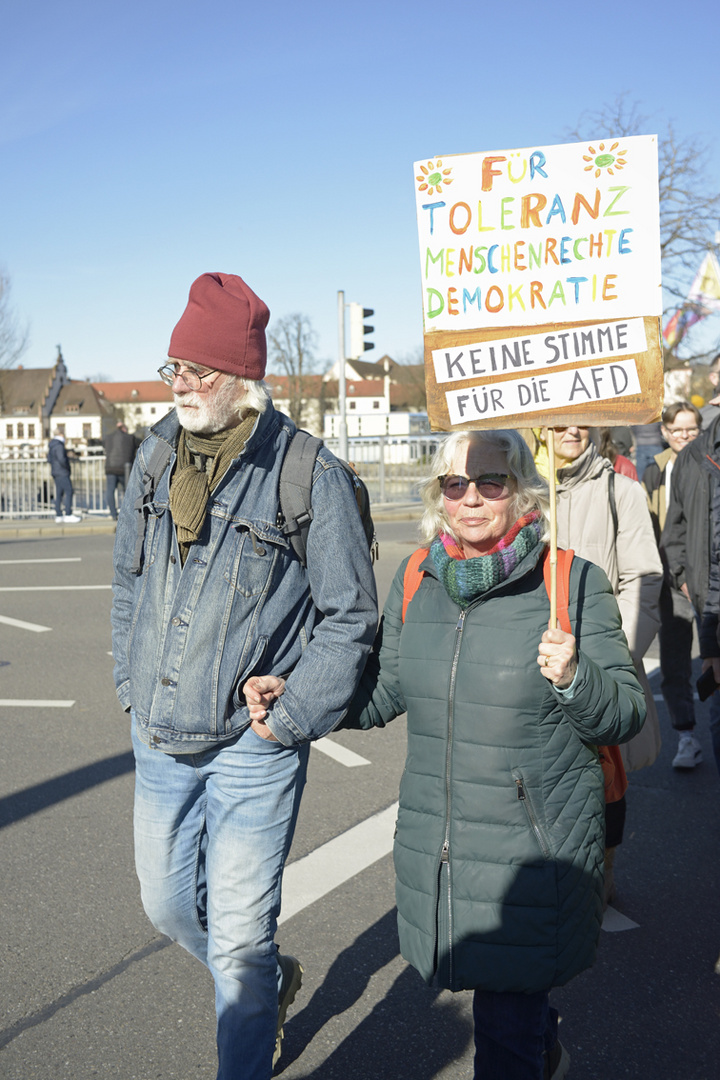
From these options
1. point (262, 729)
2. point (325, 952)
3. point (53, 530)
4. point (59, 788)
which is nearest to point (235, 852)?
point (262, 729)

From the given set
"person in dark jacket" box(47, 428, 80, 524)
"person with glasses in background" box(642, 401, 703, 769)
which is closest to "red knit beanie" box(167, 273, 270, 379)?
"person with glasses in background" box(642, 401, 703, 769)

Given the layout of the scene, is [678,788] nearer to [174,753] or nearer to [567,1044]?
[567,1044]

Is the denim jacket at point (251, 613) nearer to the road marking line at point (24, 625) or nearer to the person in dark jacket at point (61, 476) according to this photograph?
the road marking line at point (24, 625)

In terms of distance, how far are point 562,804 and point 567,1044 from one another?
1.07m

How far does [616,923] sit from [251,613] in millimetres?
2053

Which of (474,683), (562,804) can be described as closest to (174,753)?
(474,683)

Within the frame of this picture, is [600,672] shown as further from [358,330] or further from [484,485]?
[358,330]

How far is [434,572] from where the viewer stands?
248 cm

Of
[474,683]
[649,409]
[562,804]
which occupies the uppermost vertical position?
[649,409]

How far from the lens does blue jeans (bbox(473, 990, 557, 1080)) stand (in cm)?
232

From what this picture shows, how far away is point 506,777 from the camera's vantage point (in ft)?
7.54

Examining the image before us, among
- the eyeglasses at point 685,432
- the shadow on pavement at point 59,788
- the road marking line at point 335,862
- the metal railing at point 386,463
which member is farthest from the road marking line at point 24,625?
the metal railing at point 386,463

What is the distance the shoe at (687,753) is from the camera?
529 cm

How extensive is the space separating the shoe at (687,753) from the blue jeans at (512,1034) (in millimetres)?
3179
